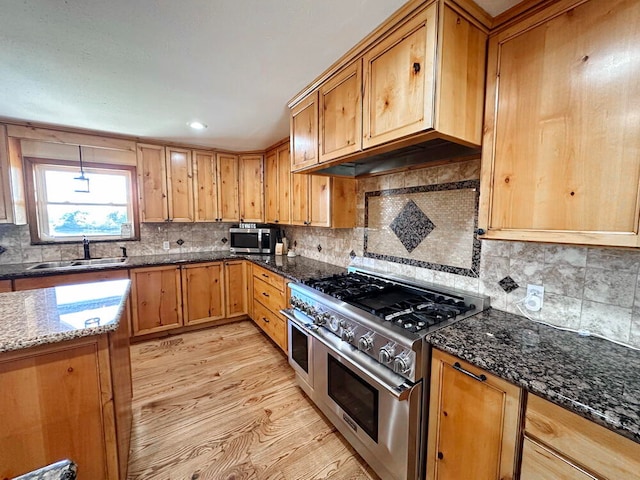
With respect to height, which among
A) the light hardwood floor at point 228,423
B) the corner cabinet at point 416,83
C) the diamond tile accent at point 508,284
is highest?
the corner cabinet at point 416,83

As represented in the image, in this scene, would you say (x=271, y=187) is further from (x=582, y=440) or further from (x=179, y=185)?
(x=582, y=440)

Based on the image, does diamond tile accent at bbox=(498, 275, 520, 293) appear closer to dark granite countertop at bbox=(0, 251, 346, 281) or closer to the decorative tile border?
the decorative tile border

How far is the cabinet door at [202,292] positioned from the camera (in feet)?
10.7

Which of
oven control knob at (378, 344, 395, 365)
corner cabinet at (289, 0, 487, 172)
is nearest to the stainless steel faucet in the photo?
corner cabinet at (289, 0, 487, 172)

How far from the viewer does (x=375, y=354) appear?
1371 millimetres

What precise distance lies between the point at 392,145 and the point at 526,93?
0.58 meters

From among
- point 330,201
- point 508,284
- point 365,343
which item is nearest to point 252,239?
point 330,201

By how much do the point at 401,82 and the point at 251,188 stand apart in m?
2.84

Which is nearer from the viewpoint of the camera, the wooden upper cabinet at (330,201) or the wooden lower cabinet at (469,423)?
the wooden lower cabinet at (469,423)

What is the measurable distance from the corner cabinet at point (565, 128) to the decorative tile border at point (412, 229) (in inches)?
14.3

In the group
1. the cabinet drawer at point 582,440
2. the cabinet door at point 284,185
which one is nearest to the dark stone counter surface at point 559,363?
the cabinet drawer at point 582,440

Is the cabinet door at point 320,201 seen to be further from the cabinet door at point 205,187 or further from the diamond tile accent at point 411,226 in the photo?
the cabinet door at point 205,187

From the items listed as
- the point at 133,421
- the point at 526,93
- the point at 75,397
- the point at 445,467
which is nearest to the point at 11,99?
the point at 75,397

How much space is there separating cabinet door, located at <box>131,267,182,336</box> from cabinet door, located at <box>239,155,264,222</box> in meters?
1.21
